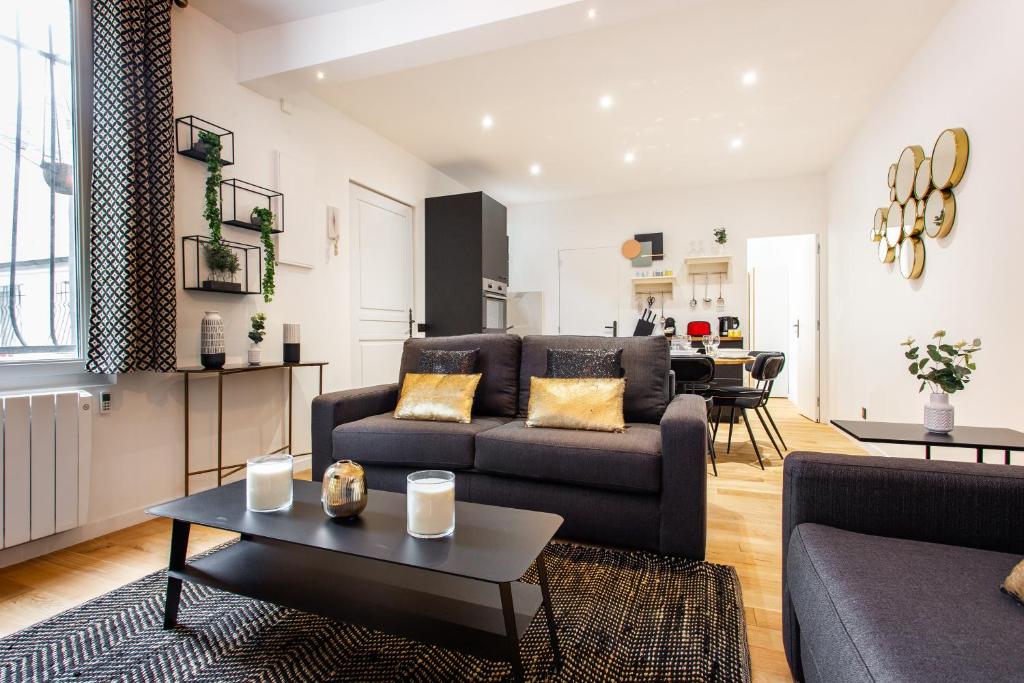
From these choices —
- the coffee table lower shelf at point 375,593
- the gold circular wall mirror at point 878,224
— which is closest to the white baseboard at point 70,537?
the coffee table lower shelf at point 375,593

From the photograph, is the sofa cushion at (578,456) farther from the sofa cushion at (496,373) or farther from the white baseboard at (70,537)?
the white baseboard at (70,537)

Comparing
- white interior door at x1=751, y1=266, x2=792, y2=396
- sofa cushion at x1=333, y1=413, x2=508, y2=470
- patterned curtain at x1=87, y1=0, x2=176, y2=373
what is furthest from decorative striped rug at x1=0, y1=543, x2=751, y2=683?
white interior door at x1=751, y1=266, x2=792, y2=396

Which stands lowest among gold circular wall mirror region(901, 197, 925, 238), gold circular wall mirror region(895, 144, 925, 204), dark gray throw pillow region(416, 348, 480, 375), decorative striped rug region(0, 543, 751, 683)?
decorative striped rug region(0, 543, 751, 683)

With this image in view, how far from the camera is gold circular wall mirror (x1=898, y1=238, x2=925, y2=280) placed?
302 centimetres

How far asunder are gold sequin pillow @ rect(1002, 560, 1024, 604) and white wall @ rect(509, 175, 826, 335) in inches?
Answer: 208

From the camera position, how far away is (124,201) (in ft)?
7.51

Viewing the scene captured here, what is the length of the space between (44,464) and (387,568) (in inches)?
65.6

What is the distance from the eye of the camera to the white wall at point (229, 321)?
97.8 inches

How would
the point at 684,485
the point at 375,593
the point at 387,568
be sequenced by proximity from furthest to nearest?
the point at 684,485 → the point at 387,568 → the point at 375,593

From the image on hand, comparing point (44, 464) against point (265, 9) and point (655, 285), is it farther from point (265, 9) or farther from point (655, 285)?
point (655, 285)

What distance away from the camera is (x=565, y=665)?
136 cm

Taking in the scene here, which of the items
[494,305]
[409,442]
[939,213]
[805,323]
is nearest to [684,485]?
[409,442]

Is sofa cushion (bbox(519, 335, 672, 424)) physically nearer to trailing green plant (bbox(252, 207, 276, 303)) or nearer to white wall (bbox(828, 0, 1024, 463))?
white wall (bbox(828, 0, 1024, 463))

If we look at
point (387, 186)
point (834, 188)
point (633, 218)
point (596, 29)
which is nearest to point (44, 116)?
point (387, 186)
